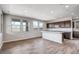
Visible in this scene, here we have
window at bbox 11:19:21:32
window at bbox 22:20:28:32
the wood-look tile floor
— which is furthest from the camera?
window at bbox 22:20:28:32

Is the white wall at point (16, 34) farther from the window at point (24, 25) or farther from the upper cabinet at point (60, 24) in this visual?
the upper cabinet at point (60, 24)

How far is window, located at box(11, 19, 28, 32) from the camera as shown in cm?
624

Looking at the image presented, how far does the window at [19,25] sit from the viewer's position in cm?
624

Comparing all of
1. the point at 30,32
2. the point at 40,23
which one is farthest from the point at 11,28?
the point at 40,23

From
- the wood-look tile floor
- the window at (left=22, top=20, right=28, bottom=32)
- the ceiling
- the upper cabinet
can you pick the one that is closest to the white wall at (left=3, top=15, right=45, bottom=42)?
the window at (left=22, top=20, right=28, bottom=32)

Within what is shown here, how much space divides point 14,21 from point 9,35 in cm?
133

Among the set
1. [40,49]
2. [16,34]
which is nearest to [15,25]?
[16,34]

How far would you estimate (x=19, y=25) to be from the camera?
6.67 meters

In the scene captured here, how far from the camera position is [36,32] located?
7.80 m

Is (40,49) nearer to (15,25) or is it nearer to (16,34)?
(16,34)

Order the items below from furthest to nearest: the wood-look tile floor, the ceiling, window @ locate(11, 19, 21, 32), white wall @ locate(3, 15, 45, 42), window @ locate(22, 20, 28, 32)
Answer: window @ locate(22, 20, 28, 32) → window @ locate(11, 19, 21, 32) → white wall @ locate(3, 15, 45, 42) → the ceiling → the wood-look tile floor

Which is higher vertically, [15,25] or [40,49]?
[15,25]

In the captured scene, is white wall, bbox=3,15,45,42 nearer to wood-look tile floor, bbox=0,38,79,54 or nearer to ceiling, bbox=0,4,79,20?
ceiling, bbox=0,4,79,20
